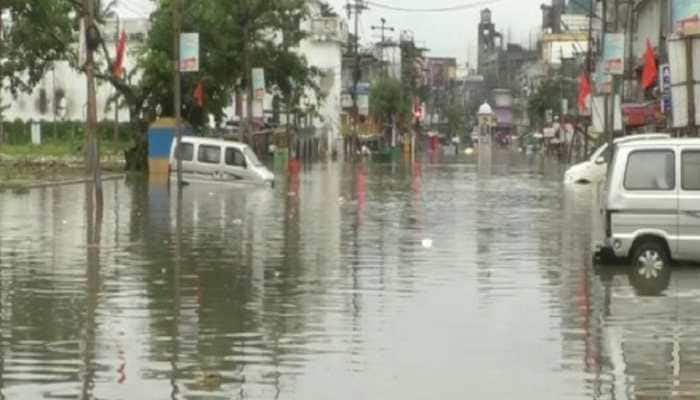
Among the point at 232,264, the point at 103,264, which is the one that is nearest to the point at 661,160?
the point at 232,264

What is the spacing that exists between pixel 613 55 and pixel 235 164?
1292 cm

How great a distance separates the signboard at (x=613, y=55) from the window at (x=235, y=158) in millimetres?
12315

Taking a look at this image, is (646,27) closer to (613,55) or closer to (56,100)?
(613,55)

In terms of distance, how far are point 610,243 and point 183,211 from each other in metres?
16.8

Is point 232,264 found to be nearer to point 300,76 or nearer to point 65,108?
point 300,76

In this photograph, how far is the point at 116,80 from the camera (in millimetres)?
65750

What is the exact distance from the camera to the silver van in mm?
20500

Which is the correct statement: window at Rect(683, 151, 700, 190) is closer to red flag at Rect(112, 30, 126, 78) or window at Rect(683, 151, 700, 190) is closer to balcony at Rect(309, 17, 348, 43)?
red flag at Rect(112, 30, 126, 78)

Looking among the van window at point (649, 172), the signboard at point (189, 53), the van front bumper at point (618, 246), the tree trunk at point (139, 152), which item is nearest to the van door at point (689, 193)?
the van window at point (649, 172)

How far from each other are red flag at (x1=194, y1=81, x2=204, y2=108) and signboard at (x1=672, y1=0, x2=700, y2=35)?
43.5 meters

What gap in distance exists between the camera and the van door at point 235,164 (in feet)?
174

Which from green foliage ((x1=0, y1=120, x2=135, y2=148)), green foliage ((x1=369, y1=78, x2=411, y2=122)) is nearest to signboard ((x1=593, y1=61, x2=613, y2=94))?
green foliage ((x1=0, y1=120, x2=135, y2=148))

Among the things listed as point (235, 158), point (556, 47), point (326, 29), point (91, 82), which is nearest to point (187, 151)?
point (235, 158)

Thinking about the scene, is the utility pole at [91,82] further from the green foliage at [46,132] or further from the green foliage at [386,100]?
the green foliage at [386,100]
